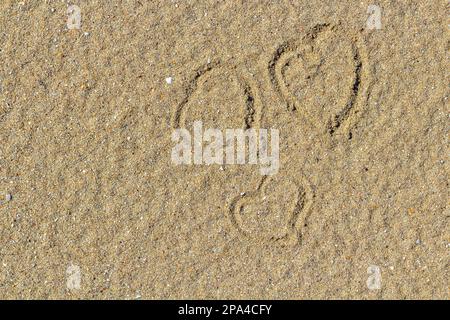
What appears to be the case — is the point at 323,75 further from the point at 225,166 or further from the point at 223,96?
the point at 225,166

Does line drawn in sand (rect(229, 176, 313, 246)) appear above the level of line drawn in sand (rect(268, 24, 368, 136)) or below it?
below

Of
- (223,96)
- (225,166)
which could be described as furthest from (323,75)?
(225,166)

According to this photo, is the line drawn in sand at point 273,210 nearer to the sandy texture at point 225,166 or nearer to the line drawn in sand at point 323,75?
the sandy texture at point 225,166

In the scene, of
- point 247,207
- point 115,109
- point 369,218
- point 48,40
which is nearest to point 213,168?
point 247,207

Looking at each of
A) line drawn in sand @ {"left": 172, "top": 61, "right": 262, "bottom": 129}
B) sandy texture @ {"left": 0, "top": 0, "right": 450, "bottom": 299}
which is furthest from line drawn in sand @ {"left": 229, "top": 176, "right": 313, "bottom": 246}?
line drawn in sand @ {"left": 172, "top": 61, "right": 262, "bottom": 129}

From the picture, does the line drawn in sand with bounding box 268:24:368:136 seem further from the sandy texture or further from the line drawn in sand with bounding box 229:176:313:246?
the line drawn in sand with bounding box 229:176:313:246

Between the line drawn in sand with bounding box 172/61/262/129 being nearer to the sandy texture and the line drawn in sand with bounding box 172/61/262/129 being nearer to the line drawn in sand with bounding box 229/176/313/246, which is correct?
the sandy texture
